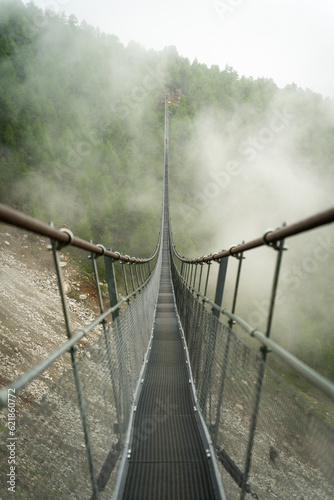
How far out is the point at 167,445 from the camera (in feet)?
6.91

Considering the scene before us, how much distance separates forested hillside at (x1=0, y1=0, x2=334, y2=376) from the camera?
28.1 meters

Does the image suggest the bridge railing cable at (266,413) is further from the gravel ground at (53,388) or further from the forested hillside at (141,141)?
the forested hillside at (141,141)

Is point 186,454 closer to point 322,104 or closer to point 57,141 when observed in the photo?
point 57,141

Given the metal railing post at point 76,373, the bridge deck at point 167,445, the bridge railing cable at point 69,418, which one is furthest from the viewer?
the bridge deck at point 167,445

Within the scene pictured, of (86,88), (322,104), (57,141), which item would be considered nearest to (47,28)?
(86,88)

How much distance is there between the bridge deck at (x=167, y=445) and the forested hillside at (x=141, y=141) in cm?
1823

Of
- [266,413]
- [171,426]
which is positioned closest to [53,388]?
[266,413]

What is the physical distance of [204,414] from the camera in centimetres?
225

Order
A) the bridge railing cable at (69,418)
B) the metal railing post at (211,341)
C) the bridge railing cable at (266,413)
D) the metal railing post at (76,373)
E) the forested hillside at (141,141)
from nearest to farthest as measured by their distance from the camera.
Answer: the bridge railing cable at (266,413), the bridge railing cable at (69,418), the metal railing post at (76,373), the metal railing post at (211,341), the forested hillside at (141,141)

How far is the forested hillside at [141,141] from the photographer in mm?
28125

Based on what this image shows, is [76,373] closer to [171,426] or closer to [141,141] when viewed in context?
[171,426]

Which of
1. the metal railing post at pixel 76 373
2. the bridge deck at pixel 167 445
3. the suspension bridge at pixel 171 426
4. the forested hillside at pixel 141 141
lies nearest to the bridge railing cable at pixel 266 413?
the suspension bridge at pixel 171 426

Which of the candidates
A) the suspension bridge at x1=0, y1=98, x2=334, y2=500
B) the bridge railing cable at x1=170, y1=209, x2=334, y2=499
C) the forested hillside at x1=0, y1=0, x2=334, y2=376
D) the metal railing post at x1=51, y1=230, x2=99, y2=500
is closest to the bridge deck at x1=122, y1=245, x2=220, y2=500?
the suspension bridge at x1=0, y1=98, x2=334, y2=500

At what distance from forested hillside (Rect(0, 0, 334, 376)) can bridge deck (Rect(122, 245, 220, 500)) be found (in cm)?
1823
